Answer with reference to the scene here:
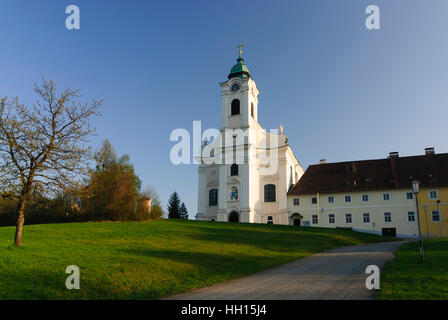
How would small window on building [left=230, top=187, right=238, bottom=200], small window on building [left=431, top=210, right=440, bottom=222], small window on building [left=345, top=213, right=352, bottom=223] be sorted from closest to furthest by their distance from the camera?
1. small window on building [left=431, top=210, right=440, bottom=222]
2. small window on building [left=345, top=213, right=352, bottom=223]
3. small window on building [left=230, top=187, right=238, bottom=200]

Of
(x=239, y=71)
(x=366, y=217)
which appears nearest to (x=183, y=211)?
(x=239, y=71)

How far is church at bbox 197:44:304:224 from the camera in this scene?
5022 centimetres

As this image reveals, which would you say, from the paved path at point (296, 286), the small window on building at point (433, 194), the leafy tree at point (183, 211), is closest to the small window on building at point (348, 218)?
the small window on building at point (433, 194)

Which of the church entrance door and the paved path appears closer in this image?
the paved path

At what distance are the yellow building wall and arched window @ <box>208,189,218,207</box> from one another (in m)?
28.2

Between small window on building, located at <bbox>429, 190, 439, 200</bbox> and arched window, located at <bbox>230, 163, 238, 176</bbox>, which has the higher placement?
arched window, located at <bbox>230, 163, 238, 176</bbox>

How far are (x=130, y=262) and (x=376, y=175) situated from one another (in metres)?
44.4

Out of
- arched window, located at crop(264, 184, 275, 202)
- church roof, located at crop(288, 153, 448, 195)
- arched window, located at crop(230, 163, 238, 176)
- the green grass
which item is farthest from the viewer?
arched window, located at crop(264, 184, 275, 202)

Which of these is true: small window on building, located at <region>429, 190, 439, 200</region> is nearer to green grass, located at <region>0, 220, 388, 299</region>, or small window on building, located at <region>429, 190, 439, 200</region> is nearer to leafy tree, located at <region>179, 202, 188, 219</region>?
green grass, located at <region>0, 220, 388, 299</region>

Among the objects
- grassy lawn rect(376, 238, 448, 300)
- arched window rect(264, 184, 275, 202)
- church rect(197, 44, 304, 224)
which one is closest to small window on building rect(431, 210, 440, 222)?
church rect(197, 44, 304, 224)

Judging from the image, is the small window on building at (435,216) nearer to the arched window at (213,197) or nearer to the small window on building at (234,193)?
the small window on building at (234,193)

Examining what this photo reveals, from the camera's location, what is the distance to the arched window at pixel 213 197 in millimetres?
53125

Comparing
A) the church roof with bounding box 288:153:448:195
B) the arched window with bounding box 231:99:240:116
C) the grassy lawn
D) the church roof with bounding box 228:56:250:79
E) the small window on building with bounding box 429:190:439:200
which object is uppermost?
the church roof with bounding box 228:56:250:79
